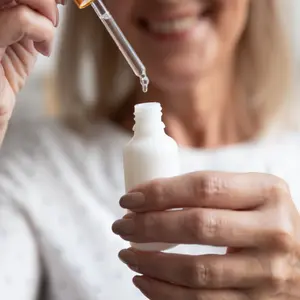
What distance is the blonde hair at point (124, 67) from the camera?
3.72 ft

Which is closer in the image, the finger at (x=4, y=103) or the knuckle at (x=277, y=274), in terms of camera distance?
the knuckle at (x=277, y=274)

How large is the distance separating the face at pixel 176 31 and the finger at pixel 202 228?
44 centimetres

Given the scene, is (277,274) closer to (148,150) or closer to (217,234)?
(217,234)

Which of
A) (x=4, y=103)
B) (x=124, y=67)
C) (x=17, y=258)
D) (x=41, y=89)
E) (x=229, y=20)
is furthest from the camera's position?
(x=41, y=89)

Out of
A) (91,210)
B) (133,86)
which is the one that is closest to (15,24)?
(91,210)

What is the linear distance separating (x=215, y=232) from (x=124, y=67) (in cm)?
64

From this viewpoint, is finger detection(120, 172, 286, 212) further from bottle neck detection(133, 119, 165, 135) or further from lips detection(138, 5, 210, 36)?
lips detection(138, 5, 210, 36)

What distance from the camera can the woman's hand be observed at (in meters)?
0.58

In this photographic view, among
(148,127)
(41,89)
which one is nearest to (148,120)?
(148,127)

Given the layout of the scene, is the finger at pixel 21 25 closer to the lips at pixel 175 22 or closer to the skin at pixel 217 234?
the skin at pixel 217 234

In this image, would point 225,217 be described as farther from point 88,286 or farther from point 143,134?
point 88,286

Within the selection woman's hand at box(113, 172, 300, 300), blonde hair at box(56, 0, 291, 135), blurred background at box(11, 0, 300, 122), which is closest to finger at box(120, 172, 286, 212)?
woman's hand at box(113, 172, 300, 300)

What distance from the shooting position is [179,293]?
61 cm

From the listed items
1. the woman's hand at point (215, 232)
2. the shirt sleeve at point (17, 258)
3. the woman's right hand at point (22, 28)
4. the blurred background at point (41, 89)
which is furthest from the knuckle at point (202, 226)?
the blurred background at point (41, 89)
